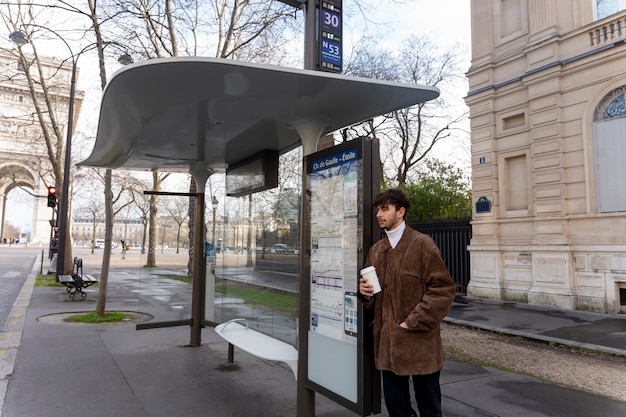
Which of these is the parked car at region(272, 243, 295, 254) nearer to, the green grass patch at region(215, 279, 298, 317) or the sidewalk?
the green grass patch at region(215, 279, 298, 317)

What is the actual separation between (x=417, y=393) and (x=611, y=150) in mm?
10388

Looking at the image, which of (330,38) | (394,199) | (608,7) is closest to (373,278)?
(394,199)

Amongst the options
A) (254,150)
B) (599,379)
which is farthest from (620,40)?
(254,150)

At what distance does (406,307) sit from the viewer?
283cm

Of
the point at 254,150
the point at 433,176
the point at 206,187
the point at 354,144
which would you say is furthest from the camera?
the point at 433,176

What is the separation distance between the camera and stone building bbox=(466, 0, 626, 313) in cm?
1074

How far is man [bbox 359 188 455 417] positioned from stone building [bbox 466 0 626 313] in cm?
957

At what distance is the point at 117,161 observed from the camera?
647 cm

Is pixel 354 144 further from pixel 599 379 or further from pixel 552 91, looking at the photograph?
pixel 552 91

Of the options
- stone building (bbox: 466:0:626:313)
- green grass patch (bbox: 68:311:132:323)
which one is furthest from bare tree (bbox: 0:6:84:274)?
stone building (bbox: 466:0:626:313)

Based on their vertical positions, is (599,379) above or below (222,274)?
below

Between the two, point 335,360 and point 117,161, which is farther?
point 117,161

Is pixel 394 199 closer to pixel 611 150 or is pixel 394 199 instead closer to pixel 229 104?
pixel 229 104

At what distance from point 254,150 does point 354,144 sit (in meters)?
2.60
